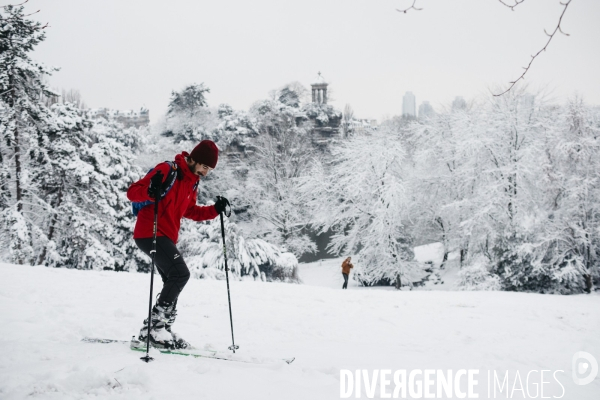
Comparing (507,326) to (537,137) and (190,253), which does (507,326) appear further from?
(537,137)

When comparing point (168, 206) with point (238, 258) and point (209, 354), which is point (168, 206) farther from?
point (238, 258)

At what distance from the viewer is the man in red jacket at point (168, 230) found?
3.97 meters

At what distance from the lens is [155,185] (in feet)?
12.3

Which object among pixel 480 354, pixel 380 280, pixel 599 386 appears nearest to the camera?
pixel 599 386

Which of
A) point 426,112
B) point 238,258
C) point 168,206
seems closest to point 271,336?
point 168,206

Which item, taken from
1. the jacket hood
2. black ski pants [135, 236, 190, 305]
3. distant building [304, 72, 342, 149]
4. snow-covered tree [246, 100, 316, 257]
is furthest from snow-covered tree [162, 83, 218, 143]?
black ski pants [135, 236, 190, 305]

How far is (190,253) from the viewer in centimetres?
1886

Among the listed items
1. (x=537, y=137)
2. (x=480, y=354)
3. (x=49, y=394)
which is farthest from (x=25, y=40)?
(x=537, y=137)

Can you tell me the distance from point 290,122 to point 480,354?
97.3 feet

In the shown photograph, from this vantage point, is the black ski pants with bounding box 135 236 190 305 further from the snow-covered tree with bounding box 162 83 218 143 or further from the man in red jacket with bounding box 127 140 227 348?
the snow-covered tree with bounding box 162 83 218 143

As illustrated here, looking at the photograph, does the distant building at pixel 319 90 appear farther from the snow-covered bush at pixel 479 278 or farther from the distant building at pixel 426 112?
the snow-covered bush at pixel 479 278

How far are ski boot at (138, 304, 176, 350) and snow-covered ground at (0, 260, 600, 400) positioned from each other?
0.86 feet

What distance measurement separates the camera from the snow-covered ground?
10.1 ft

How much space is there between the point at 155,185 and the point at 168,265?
812mm
